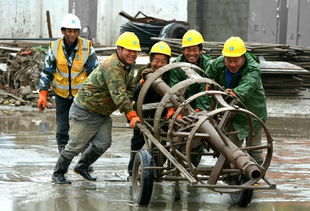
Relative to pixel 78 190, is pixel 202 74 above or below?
above

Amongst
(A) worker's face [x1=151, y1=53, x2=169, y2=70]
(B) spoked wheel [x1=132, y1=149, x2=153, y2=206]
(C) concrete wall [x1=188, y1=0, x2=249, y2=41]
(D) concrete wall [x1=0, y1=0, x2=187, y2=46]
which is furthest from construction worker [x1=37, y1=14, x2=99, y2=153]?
(C) concrete wall [x1=188, y1=0, x2=249, y2=41]

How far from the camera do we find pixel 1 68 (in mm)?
18656

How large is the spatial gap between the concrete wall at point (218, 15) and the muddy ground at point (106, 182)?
47.0 ft

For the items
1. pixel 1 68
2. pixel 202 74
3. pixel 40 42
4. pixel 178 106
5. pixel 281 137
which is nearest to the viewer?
pixel 178 106

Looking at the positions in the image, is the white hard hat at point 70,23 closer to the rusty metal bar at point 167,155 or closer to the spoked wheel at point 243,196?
the rusty metal bar at point 167,155

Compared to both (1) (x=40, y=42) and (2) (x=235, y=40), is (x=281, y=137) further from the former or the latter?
(1) (x=40, y=42)

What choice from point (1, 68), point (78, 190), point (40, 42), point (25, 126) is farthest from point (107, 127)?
point (40, 42)

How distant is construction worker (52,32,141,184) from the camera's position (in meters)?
7.81

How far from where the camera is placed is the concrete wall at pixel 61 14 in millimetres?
25219

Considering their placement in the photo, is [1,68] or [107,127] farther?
[1,68]

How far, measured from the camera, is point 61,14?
26656 millimetres

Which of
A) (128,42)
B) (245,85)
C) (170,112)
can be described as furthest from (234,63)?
(128,42)

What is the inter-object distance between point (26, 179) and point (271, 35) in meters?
28.4

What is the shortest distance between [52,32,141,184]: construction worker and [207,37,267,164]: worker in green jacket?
3.02 feet
